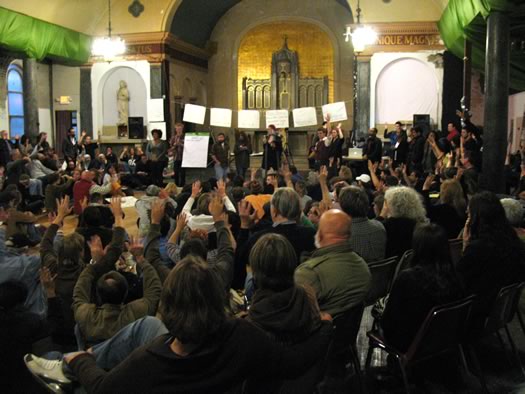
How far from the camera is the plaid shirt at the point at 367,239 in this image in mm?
3789

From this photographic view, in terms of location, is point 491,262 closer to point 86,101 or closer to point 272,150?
point 272,150

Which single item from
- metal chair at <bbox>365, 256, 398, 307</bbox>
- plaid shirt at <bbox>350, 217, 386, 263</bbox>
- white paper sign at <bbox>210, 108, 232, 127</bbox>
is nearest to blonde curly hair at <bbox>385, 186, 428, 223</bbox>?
plaid shirt at <bbox>350, 217, 386, 263</bbox>

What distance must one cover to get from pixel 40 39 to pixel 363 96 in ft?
24.4

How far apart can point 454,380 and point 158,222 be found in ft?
6.34

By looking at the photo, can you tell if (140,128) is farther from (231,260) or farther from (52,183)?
(231,260)

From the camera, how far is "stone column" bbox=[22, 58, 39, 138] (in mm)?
13891

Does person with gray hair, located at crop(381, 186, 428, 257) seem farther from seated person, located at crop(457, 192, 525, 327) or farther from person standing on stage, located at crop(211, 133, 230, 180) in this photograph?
person standing on stage, located at crop(211, 133, 230, 180)

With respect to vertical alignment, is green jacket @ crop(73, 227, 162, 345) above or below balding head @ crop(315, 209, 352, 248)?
below

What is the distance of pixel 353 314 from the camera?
2863 mm

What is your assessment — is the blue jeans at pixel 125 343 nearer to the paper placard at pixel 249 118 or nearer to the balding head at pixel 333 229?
the balding head at pixel 333 229

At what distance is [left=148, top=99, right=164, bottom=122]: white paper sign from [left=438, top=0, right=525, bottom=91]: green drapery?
280 inches

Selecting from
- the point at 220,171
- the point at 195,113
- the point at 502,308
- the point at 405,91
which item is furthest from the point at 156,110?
the point at 502,308

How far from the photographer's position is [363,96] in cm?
1415

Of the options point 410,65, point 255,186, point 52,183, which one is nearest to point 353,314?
point 255,186
